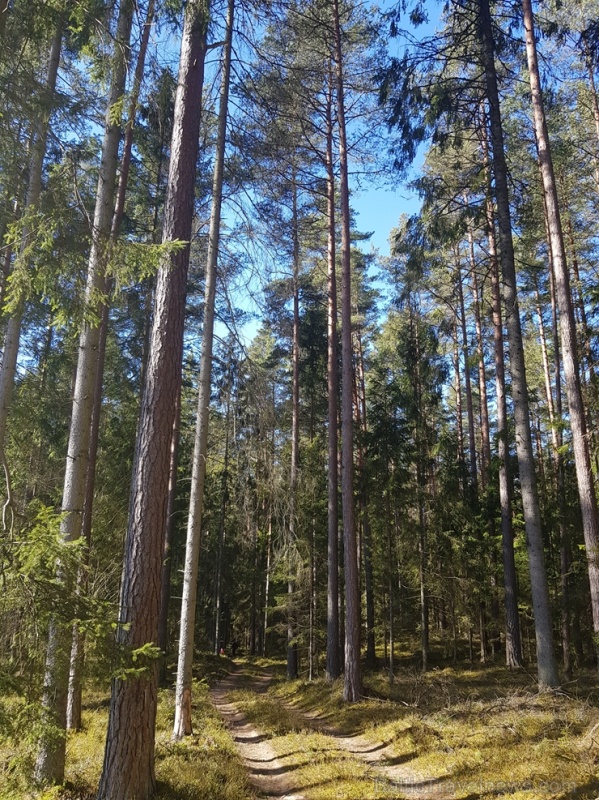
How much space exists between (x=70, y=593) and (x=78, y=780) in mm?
3444

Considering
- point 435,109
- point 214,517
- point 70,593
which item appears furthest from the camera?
point 214,517

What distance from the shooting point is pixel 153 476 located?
17.8 feet

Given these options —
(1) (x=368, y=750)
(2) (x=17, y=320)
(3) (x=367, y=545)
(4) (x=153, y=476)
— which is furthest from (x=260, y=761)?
(3) (x=367, y=545)

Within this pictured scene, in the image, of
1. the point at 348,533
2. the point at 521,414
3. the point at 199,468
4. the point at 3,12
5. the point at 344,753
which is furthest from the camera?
the point at 348,533

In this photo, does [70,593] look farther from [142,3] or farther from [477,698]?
[477,698]

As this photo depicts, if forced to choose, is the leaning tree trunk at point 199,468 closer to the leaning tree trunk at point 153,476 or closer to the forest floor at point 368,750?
the forest floor at point 368,750

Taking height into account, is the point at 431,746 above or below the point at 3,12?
below

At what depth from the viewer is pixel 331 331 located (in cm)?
1598

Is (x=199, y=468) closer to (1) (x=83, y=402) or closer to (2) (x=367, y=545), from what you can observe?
(1) (x=83, y=402)

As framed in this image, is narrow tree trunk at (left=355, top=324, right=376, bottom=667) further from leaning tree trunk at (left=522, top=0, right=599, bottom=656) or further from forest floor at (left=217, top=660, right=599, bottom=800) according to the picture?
leaning tree trunk at (left=522, top=0, right=599, bottom=656)

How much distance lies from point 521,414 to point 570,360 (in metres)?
1.68

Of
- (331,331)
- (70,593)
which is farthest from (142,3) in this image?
(331,331)

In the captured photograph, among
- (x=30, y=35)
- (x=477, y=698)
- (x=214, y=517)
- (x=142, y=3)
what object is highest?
(x=142, y=3)

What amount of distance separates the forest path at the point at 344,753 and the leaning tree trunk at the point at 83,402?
106 inches
